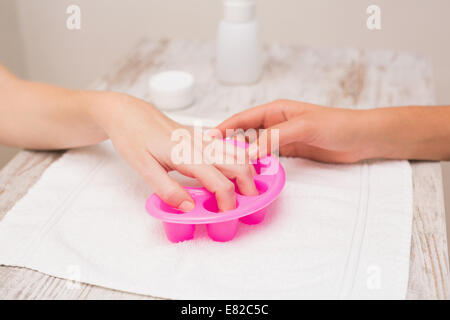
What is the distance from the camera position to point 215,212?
557 millimetres

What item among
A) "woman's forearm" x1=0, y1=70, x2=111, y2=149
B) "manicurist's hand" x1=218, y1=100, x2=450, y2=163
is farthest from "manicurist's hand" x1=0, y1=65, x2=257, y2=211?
"manicurist's hand" x1=218, y1=100, x2=450, y2=163

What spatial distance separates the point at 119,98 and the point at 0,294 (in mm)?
290

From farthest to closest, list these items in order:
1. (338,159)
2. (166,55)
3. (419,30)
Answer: (419,30)
(166,55)
(338,159)

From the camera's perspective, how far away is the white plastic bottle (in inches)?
35.8

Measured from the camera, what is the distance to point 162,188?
55 cm

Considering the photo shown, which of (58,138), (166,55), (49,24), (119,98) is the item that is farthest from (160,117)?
(49,24)

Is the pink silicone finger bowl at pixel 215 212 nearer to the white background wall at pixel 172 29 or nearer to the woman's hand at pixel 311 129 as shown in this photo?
the woman's hand at pixel 311 129

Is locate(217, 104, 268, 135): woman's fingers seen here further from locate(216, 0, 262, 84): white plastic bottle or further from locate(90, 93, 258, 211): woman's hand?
locate(216, 0, 262, 84): white plastic bottle

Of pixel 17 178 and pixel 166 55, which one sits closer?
pixel 17 178

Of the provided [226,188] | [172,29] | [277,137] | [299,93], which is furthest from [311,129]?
[172,29]

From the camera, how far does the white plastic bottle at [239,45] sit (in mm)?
908

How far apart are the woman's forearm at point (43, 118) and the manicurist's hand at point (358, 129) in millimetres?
205
